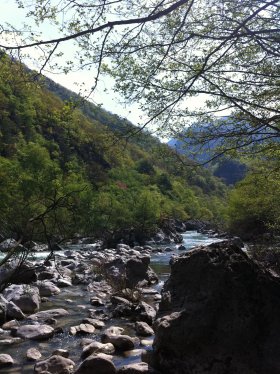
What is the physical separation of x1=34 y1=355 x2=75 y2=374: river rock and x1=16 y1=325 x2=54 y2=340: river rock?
2.11 m

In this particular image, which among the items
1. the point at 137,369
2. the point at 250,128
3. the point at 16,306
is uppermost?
the point at 250,128

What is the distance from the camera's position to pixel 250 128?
8.24 metres

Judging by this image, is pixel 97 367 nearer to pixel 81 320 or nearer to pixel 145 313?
pixel 145 313

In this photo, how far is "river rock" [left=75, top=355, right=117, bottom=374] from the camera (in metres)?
6.79

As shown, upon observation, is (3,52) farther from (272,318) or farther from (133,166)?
(133,166)

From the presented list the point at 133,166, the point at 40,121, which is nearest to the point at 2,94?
the point at 40,121

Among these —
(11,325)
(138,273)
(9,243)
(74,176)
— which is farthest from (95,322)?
(138,273)

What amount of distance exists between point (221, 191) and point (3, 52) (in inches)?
6193

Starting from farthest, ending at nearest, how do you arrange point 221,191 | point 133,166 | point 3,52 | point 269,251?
point 221,191
point 133,166
point 269,251
point 3,52

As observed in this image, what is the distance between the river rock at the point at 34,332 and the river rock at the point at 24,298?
229cm

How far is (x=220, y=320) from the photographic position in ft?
21.3

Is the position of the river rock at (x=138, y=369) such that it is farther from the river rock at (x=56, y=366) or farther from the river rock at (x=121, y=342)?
the river rock at (x=121, y=342)

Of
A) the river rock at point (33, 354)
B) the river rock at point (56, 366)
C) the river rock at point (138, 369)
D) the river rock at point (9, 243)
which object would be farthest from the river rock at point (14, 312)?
the river rock at point (138, 369)

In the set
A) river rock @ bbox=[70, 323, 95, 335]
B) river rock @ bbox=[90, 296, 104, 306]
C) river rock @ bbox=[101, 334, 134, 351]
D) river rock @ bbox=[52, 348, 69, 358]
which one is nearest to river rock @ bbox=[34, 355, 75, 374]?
river rock @ bbox=[52, 348, 69, 358]
